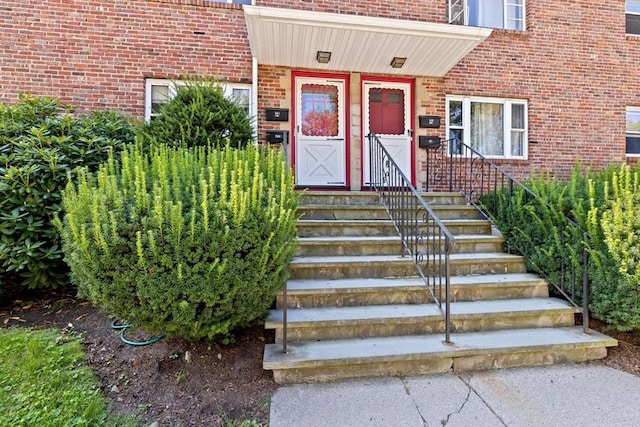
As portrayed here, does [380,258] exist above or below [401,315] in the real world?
above

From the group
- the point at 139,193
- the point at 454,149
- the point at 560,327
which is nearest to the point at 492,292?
the point at 560,327

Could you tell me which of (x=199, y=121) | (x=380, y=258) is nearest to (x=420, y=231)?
(x=380, y=258)

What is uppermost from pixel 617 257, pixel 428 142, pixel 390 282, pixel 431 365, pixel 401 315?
pixel 428 142

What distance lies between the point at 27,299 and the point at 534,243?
5.96m

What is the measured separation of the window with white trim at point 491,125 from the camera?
7312mm

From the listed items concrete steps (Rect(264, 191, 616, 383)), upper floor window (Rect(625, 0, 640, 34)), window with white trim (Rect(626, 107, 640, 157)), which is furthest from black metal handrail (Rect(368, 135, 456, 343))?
upper floor window (Rect(625, 0, 640, 34))

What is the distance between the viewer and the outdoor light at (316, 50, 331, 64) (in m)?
6.09

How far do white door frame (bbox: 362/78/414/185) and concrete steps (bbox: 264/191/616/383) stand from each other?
2.68 meters

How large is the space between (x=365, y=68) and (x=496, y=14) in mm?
3345

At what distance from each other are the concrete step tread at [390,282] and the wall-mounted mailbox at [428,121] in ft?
12.2

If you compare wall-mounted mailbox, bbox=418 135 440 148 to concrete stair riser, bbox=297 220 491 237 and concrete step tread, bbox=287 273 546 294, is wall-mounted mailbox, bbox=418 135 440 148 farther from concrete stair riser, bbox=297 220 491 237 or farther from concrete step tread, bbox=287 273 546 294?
concrete step tread, bbox=287 273 546 294

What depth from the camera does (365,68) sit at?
22.1ft

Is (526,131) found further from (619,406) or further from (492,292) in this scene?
(619,406)

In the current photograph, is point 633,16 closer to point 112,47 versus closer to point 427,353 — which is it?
point 427,353
